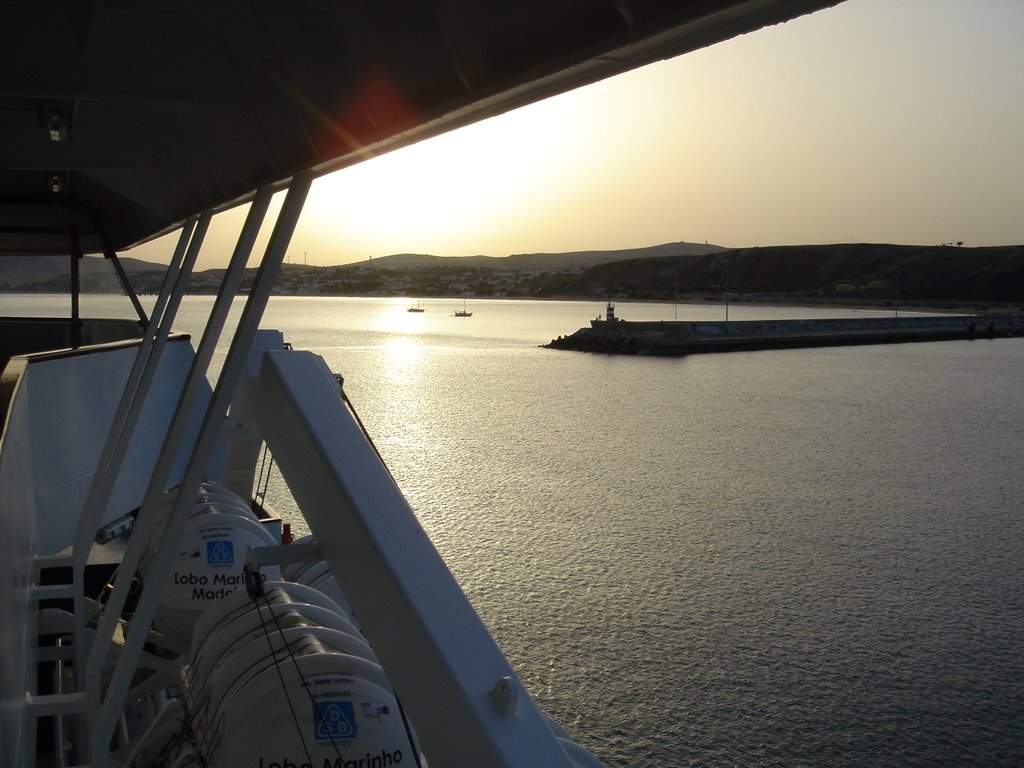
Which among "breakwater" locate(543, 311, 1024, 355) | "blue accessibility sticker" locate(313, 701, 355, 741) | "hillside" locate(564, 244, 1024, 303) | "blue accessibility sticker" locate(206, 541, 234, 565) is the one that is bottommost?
"blue accessibility sticker" locate(313, 701, 355, 741)

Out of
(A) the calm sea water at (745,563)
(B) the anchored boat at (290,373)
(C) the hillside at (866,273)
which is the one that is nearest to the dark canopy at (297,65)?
(B) the anchored boat at (290,373)

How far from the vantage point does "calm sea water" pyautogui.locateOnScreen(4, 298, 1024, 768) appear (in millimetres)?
13906

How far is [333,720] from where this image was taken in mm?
3301

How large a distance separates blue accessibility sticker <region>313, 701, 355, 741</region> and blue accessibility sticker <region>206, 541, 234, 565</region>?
13.6 feet

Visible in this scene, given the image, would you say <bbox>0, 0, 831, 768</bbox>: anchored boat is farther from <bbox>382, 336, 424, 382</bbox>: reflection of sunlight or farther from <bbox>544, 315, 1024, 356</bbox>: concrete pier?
<bbox>544, 315, 1024, 356</bbox>: concrete pier

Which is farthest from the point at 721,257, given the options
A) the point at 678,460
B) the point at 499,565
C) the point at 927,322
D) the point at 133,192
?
the point at 133,192

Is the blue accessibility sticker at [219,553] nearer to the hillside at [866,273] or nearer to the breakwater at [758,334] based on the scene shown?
the breakwater at [758,334]

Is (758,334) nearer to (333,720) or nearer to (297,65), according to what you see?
(333,720)

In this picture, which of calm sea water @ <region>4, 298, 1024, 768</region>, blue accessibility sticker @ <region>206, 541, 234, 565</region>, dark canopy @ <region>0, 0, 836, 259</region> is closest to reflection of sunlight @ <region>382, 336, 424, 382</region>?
calm sea water @ <region>4, 298, 1024, 768</region>


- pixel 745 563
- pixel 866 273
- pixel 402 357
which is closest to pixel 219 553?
pixel 745 563

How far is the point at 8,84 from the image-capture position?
3.50 metres

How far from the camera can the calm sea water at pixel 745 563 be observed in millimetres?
13906

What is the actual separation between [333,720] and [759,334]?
A: 84369mm

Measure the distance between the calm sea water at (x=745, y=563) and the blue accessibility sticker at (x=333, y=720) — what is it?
34.7 ft
